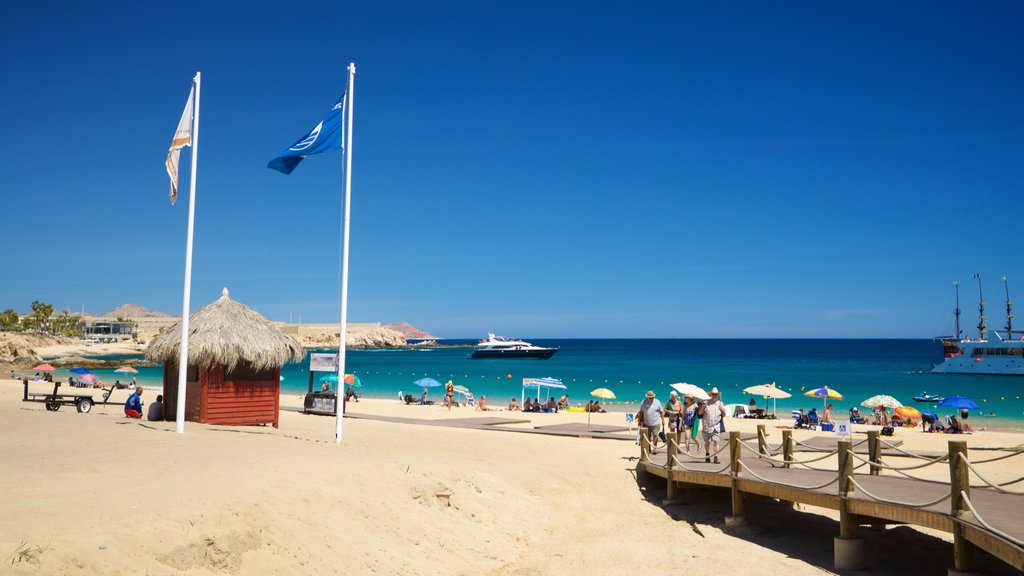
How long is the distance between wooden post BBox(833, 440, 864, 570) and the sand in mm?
267

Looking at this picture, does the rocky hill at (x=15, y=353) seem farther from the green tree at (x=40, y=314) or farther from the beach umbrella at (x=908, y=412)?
the beach umbrella at (x=908, y=412)

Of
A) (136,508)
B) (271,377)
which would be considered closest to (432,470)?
(136,508)

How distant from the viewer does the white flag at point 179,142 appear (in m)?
15.6

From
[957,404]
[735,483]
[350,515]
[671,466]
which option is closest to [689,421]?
[671,466]

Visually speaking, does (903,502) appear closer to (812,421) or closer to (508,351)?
(812,421)

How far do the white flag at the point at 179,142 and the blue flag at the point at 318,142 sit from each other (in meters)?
2.34

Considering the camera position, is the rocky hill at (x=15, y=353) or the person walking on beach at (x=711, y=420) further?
the rocky hill at (x=15, y=353)

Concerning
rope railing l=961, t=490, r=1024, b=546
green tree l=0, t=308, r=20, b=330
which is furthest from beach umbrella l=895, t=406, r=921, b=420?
green tree l=0, t=308, r=20, b=330

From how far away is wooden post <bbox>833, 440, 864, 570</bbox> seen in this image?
9875mm

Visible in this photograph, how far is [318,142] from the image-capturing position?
15070mm

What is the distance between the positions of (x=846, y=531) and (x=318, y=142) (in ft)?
39.4

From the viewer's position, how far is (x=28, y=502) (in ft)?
27.7

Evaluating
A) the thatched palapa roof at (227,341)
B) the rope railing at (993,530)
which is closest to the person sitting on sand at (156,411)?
the thatched palapa roof at (227,341)

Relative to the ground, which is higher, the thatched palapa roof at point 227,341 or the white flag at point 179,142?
the white flag at point 179,142
